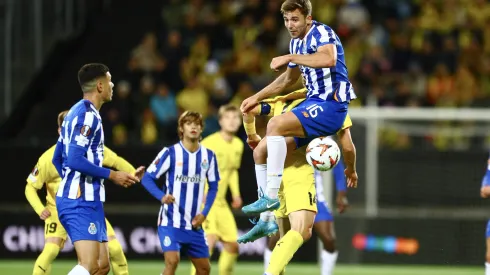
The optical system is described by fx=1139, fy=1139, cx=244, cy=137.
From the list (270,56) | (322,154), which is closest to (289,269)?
(270,56)

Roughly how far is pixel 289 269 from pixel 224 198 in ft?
9.24

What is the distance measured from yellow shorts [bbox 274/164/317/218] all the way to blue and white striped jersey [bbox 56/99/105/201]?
4.75 feet

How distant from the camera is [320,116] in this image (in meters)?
8.42

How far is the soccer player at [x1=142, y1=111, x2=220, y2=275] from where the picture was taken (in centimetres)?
1011

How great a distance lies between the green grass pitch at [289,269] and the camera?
13.9 metres

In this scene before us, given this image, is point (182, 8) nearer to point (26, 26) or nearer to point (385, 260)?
point (26, 26)

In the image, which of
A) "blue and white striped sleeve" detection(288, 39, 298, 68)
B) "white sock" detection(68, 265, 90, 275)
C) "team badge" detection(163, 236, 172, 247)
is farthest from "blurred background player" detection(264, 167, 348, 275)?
"white sock" detection(68, 265, 90, 275)

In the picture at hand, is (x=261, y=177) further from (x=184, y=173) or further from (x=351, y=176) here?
(x=184, y=173)

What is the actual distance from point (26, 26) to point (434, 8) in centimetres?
720

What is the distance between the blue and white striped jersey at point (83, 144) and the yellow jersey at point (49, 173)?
1.39m

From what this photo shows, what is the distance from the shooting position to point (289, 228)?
944cm

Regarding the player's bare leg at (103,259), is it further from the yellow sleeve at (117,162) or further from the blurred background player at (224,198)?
the blurred background player at (224,198)

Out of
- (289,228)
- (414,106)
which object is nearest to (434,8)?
(414,106)

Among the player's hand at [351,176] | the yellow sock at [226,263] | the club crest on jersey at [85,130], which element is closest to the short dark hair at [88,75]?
the club crest on jersey at [85,130]
